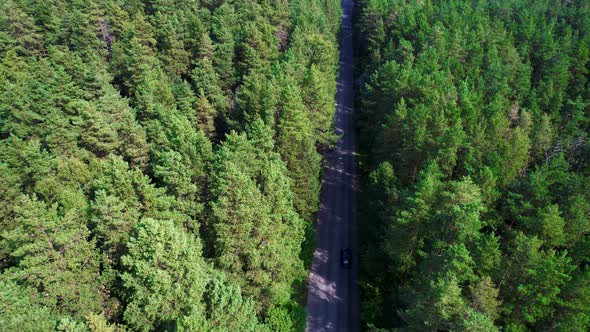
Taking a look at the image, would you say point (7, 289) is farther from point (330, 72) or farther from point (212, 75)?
point (330, 72)

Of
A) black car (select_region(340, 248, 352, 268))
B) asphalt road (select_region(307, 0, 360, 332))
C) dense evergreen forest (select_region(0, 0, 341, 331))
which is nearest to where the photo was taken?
dense evergreen forest (select_region(0, 0, 341, 331))

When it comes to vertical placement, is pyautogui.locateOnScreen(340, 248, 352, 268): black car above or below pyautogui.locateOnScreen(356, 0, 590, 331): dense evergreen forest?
below

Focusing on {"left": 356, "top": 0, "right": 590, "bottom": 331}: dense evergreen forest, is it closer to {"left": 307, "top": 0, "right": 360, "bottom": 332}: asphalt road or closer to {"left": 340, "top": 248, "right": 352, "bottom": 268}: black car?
{"left": 340, "top": 248, "right": 352, "bottom": 268}: black car

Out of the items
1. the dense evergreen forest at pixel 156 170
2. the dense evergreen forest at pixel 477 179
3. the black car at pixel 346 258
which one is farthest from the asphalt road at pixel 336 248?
the dense evergreen forest at pixel 156 170

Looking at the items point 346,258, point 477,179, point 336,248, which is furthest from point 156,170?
point 477,179

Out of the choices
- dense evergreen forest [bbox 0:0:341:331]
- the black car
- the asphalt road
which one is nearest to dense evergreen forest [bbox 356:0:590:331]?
the black car

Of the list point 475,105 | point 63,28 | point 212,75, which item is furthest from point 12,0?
point 475,105
